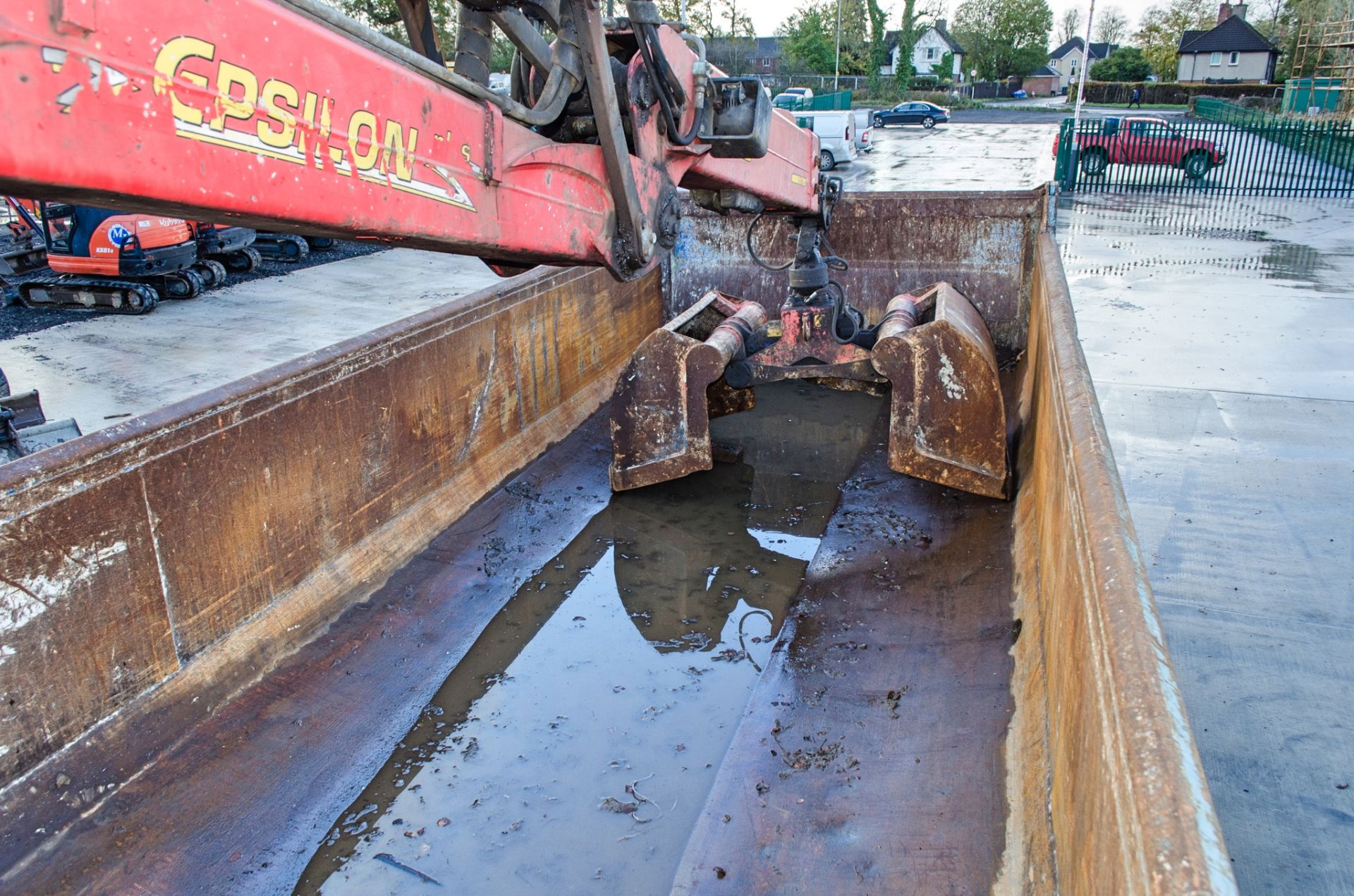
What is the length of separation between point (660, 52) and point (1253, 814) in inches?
125

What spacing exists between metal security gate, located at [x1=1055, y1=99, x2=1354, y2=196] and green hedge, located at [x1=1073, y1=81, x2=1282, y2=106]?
34482 mm

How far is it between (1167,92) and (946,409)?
54.9 meters

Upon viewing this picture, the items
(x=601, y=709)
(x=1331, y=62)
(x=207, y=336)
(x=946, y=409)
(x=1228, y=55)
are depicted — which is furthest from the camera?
(x=1228, y=55)

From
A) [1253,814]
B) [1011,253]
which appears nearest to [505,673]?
[1253,814]

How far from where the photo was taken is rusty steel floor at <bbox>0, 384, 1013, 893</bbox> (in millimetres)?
2971

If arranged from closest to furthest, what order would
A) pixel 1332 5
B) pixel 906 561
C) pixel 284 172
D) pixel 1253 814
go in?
pixel 284 172 < pixel 1253 814 < pixel 906 561 < pixel 1332 5

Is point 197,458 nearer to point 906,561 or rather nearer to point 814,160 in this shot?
point 906,561

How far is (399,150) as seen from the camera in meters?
2.67

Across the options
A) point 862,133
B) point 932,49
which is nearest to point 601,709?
point 862,133

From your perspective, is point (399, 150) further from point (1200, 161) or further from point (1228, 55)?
point (1228, 55)

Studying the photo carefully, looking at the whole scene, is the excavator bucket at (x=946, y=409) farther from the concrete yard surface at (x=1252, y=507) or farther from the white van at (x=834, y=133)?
the white van at (x=834, y=133)

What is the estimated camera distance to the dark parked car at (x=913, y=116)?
40.2m

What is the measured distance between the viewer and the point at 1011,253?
7004 millimetres

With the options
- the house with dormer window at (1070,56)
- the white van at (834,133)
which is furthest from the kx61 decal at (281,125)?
the house with dormer window at (1070,56)
